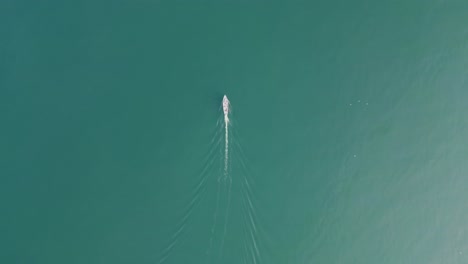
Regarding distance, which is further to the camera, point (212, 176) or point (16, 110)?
point (16, 110)

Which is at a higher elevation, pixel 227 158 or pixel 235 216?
pixel 227 158

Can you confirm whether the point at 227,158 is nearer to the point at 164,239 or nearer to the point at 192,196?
the point at 192,196

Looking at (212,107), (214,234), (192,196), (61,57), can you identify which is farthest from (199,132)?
(61,57)

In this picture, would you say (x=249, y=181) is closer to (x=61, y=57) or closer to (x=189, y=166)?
(x=189, y=166)

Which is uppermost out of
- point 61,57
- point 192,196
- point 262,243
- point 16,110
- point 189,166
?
point 61,57

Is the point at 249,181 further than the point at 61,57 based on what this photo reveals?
No

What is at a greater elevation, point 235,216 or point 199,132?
point 199,132

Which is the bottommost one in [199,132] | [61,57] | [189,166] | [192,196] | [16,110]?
[192,196]

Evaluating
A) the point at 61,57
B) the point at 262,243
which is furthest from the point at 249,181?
the point at 61,57
